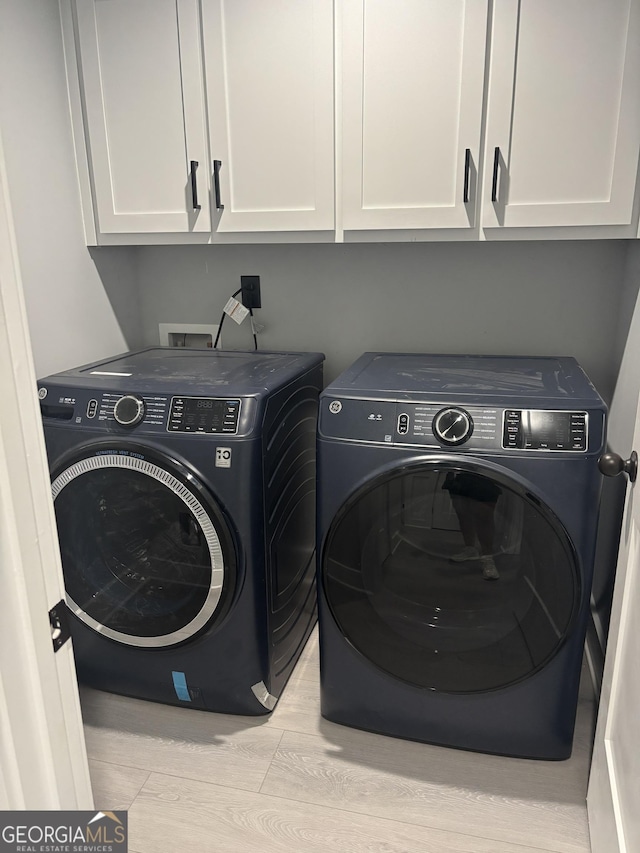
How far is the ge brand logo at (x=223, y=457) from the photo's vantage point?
1.47 meters

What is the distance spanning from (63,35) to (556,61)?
1396 millimetres

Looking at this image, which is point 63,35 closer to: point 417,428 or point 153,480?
Result: point 153,480

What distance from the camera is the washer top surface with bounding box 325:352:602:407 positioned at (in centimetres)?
143

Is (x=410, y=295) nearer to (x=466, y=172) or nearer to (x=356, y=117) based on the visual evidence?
(x=466, y=172)

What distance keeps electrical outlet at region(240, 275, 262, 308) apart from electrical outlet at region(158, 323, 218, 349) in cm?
17

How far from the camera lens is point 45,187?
1.78 meters

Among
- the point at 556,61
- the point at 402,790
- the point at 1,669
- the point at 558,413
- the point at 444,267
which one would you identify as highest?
the point at 556,61

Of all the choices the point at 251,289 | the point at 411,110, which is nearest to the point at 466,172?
the point at 411,110

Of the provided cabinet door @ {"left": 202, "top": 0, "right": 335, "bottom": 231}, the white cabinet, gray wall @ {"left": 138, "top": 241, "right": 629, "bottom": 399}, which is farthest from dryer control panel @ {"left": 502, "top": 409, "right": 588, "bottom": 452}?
cabinet door @ {"left": 202, "top": 0, "right": 335, "bottom": 231}

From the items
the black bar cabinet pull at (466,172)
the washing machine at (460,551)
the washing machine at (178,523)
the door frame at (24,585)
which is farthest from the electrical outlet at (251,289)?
the door frame at (24,585)

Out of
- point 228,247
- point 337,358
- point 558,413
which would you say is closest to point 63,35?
point 228,247

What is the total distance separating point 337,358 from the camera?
2146 mm

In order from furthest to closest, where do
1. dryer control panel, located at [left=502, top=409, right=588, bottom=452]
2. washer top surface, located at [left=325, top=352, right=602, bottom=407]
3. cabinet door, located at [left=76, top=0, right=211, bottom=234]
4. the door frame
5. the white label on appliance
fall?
the white label on appliance, cabinet door, located at [left=76, top=0, right=211, bottom=234], washer top surface, located at [left=325, top=352, right=602, bottom=407], dryer control panel, located at [left=502, top=409, right=588, bottom=452], the door frame

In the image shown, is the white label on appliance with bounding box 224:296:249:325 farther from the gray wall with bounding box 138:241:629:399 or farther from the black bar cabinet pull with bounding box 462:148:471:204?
the black bar cabinet pull with bounding box 462:148:471:204
